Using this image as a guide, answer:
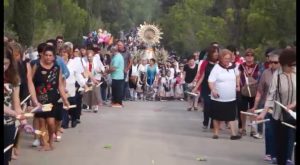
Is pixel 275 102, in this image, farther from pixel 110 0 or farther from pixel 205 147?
pixel 110 0

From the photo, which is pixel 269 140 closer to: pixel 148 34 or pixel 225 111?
pixel 225 111

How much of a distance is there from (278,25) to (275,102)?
11266 millimetres

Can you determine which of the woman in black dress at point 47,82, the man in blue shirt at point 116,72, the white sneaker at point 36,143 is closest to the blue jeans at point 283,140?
the woman in black dress at point 47,82

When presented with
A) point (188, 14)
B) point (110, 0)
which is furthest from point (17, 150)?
point (110, 0)

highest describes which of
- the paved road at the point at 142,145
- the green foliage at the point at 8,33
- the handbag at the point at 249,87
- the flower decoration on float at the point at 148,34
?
the flower decoration on float at the point at 148,34

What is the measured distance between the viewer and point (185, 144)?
1259cm

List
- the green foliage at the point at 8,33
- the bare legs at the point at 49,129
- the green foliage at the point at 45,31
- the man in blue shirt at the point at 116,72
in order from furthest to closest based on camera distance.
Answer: the green foliage at the point at 45,31, the man in blue shirt at the point at 116,72, the bare legs at the point at 49,129, the green foliage at the point at 8,33

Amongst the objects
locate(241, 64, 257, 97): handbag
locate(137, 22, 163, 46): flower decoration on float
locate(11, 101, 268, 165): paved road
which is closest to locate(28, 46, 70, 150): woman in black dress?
locate(11, 101, 268, 165): paved road

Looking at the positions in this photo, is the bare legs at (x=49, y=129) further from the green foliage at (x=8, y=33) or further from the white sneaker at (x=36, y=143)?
the green foliage at (x=8, y=33)

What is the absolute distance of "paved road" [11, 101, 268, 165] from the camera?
10688 millimetres

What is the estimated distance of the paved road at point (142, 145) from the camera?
35.1ft

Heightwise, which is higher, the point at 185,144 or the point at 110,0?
the point at 110,0

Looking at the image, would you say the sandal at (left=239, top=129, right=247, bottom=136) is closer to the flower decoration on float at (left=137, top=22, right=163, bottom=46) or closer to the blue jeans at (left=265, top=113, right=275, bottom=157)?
the blue jeans at (left=265, top=113, right=275, bottom=157)

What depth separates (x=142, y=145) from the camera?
12.2 meters
